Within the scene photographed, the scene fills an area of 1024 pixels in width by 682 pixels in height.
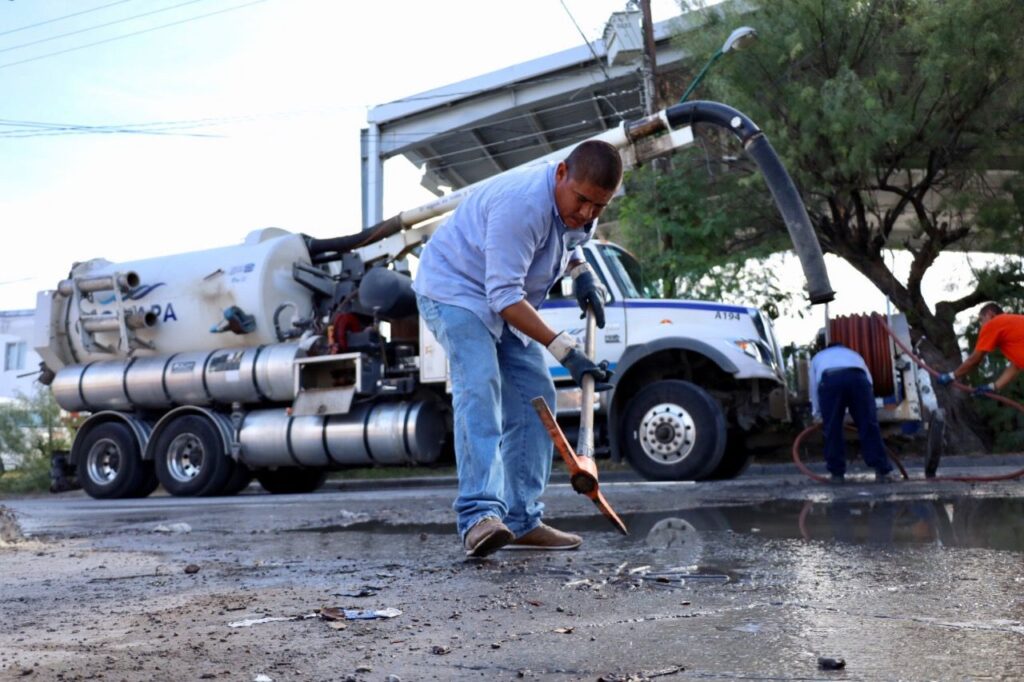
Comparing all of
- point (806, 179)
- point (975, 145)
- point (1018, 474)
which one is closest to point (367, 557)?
point (1018, 474)

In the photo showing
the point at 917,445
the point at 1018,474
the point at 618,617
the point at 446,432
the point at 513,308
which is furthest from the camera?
the point at 917,445

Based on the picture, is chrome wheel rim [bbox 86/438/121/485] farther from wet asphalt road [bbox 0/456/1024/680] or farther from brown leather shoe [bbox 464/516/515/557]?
brown leather shoe [bbox 464/516/515/557]

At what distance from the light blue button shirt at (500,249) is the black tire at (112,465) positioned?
34.9ft

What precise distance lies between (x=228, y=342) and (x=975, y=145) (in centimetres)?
959

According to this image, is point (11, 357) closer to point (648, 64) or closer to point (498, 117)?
point (498, 117)

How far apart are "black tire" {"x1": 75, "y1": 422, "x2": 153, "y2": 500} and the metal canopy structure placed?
995 centimetres

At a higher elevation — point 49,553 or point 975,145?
point 975,145

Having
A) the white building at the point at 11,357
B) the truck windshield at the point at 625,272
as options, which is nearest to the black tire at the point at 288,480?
the truck windshield at the point at 625,272

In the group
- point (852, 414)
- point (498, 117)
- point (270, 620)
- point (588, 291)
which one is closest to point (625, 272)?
point (852, 414)

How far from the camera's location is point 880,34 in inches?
578

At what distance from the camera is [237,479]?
14.1 m

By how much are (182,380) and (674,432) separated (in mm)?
6331

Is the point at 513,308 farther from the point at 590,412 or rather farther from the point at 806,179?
the point at 806,179

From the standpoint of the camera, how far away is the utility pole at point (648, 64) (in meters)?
18.4
